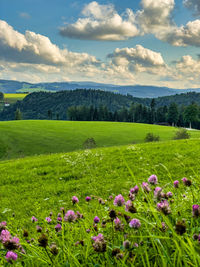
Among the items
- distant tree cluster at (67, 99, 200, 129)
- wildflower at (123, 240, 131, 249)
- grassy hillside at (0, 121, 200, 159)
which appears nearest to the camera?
wildflower at (123, 240, 131, 249)

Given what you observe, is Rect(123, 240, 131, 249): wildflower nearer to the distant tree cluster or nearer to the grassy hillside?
the grassy hillside

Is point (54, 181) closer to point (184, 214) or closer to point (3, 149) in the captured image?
point (184, 214)

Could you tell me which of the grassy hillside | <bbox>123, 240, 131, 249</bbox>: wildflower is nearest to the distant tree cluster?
the grassy hillside

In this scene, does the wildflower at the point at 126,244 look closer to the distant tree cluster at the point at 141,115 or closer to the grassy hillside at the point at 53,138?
the grassy hillside at the point at 53,138

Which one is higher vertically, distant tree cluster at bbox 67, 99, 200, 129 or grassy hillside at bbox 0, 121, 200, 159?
distant tree cluster at bbox 67, 99, 200, 129

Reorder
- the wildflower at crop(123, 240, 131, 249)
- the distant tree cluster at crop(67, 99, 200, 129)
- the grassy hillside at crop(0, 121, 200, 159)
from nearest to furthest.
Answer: the wildflower at crop(123, 240, 131, 249), the grassy hillside at crop(0, 121, 200, 159), the distant tree cluster at crop(67, 99, 200, 129)

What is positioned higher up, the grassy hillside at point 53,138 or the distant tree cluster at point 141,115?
the distant tree cluster at point 141,115

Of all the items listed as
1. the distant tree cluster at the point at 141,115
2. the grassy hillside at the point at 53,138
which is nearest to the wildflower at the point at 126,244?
the grassy hillside at the point at 53,138

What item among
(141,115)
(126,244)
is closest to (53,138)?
(126,244)

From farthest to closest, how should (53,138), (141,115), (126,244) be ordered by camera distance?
(141,115) → (53,138) → (126,244)

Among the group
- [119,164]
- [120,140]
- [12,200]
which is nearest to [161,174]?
[119,164]

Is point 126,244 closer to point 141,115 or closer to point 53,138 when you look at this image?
point 53,138

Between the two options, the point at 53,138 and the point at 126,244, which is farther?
the point at 53,138

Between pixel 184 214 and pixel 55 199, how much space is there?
658 cm
